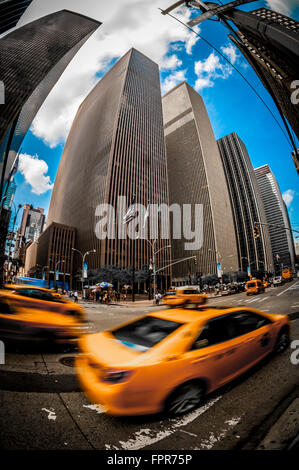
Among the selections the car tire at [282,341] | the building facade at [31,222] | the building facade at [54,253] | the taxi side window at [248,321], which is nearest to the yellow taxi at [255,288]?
the car tire at [282,341]

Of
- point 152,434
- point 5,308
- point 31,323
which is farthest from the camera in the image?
point 5,308

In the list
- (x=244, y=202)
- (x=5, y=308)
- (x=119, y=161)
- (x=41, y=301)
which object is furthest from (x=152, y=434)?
(x=244, y=202)

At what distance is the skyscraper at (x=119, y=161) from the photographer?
225 ft

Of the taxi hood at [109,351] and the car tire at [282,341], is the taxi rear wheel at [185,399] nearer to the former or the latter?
the taxi hood at [109,351]

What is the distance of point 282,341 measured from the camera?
14.3ft

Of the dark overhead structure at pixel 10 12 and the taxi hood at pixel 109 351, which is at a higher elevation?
the dark overhead structure at pixel 10 12

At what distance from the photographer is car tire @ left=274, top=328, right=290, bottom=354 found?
4185mm

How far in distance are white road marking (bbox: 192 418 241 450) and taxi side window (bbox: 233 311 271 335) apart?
1338 mm

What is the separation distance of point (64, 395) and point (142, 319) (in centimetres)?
164

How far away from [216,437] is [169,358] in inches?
34.6

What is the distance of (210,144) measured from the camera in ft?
388

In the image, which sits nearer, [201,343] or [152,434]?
[152,434]

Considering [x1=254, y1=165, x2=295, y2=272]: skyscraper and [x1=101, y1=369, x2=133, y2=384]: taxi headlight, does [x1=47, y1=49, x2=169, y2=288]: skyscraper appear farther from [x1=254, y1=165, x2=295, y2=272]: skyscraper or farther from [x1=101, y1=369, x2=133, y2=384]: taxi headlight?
[x1=101, y1=369, x2=133, y2=384]: taxi headlight

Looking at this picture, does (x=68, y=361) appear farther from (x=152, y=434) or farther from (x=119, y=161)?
(x=119, y=161)
